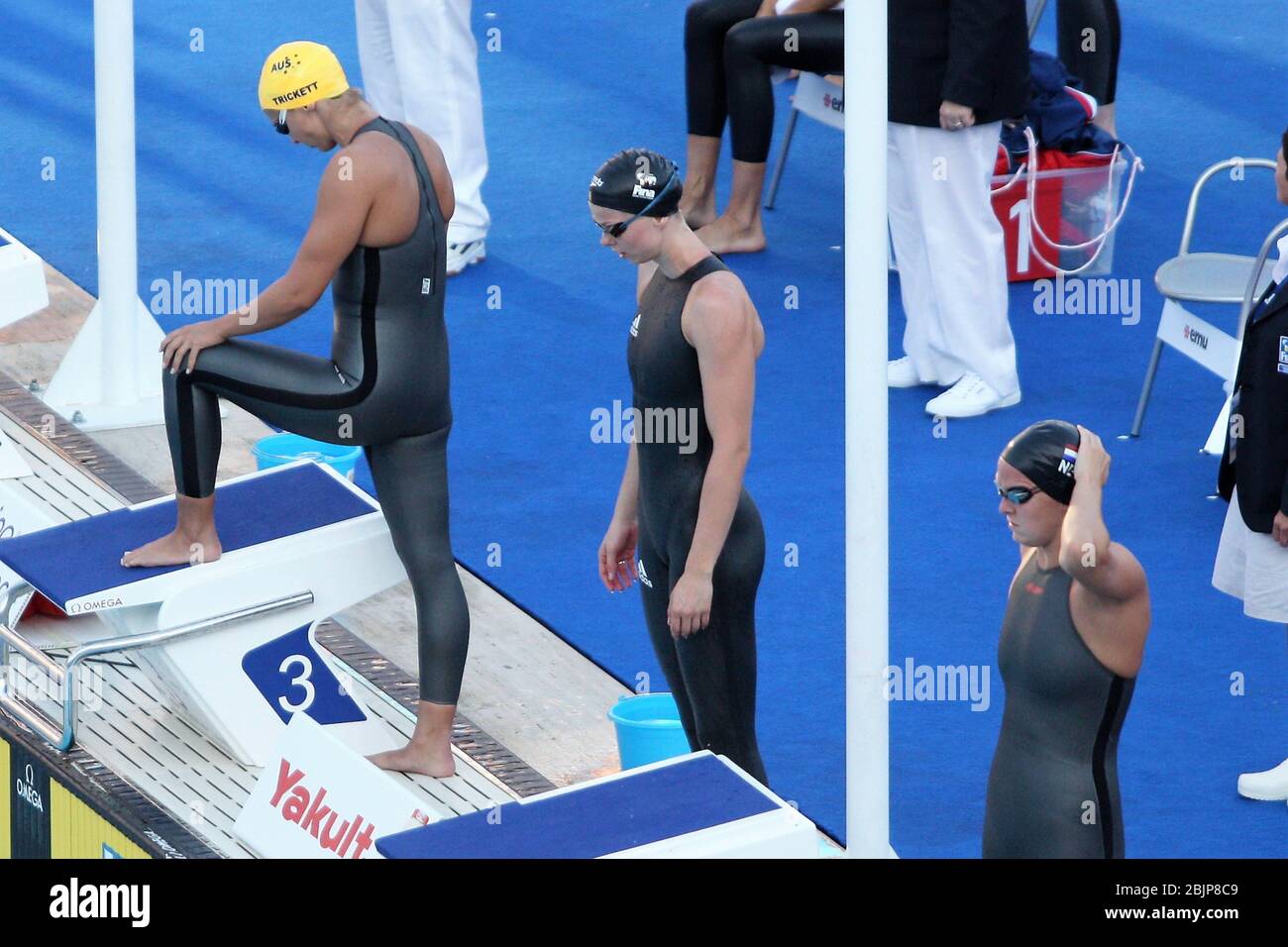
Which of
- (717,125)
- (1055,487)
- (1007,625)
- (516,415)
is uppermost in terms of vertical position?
(1055,487)

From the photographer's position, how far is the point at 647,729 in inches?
198

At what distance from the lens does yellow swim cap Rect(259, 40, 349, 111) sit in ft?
15.6

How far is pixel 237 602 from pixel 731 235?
3612 mm

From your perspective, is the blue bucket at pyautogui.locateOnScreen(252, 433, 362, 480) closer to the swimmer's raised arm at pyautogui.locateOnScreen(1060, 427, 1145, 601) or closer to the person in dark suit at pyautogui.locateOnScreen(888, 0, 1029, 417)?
the person in dark suit at pyautogui.locateOnScreen(888, 0, 1029, 417)

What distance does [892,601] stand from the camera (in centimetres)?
600

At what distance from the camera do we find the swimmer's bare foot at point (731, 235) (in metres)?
8.24

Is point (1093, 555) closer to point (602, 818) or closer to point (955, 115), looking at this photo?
point (602, 818)

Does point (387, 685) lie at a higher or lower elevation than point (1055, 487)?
lower

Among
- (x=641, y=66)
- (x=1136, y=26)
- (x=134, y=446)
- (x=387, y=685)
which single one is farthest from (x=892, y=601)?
(x=1136, y=26)

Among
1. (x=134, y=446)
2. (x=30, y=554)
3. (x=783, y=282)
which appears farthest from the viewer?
(x=783, y=282)

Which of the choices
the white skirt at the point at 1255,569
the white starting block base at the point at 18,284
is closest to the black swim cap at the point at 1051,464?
the white skirt at the point at 1255,569

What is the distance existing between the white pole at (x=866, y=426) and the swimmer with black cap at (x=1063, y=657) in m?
0.25

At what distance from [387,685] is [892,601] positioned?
141 cm
